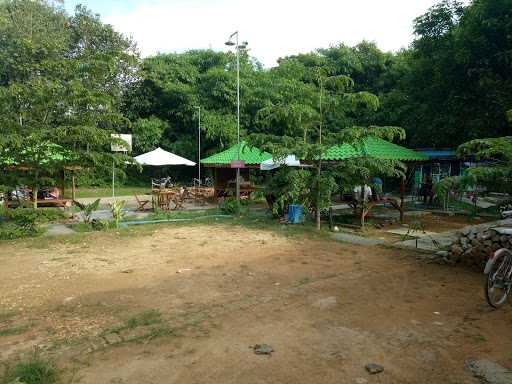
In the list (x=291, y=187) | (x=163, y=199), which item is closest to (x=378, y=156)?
(x=291, y=187)

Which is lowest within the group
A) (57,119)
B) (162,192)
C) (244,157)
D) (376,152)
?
(162,192)

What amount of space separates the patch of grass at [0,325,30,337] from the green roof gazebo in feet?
41.6

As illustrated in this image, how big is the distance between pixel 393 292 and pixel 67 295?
4513 millimetres

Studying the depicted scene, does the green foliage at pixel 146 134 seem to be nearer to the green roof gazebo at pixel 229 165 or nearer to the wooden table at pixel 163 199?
the green roof gazebo at pixel 229 165

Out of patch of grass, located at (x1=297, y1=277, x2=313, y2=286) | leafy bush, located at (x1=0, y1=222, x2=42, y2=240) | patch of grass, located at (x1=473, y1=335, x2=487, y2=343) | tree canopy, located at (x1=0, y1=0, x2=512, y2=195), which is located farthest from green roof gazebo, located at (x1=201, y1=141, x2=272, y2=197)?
patch of grass, located at (x1=473, y1=335, x2=487, y2=343)

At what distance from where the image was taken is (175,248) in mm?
8570

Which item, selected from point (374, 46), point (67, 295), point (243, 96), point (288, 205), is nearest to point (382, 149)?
point (288, 205)

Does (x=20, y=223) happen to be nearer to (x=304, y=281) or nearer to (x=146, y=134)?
(x=304, y=281)

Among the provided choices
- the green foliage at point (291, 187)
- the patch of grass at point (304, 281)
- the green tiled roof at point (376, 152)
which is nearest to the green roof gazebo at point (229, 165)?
the green tiled roof at point (376, 152)

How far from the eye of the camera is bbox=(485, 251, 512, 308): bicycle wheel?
497cm

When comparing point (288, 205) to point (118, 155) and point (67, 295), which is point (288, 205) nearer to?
point (118, 155)

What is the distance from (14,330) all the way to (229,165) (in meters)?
13.6

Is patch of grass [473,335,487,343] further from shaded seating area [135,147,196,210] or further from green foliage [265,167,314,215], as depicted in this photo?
shaded seating area [135,147,196,210]

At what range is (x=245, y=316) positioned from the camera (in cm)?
477
